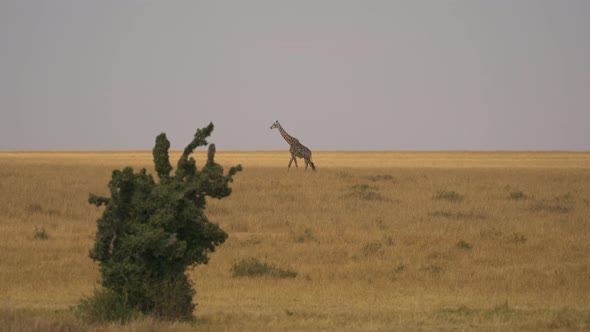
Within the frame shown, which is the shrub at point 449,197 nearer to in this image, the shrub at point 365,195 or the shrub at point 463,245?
the shrub at point 365,195

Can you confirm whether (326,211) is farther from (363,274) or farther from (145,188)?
(145,188)

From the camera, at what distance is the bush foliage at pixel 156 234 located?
11.6 meters

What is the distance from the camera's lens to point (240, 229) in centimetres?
2302

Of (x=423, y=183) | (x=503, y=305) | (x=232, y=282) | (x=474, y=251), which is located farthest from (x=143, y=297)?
(x=423, y=183)

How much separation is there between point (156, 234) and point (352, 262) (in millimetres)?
7191

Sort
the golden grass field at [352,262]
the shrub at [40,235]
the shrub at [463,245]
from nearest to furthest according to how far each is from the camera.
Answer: the golden grass field at [352,262] < the shrub at [463,245] < the shrub at [40,235]

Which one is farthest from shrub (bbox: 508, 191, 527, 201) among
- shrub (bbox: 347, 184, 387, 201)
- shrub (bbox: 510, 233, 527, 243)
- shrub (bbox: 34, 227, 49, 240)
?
shrub (bbox: 34, 227, 49, 240)

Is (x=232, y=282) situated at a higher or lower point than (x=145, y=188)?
lower

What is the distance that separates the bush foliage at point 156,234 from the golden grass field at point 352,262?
61 cm

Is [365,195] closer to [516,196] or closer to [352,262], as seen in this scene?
[516,196]

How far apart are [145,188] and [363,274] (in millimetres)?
5946

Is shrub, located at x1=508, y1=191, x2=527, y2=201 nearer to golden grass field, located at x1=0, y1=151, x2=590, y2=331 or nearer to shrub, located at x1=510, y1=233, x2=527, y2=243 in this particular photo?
golden grass field, located at x1=0, y1=151, x2=590, y2=331

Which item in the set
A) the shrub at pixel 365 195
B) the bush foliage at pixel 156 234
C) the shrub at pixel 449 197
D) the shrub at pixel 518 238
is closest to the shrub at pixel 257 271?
the bush foliage at pixel 156 234

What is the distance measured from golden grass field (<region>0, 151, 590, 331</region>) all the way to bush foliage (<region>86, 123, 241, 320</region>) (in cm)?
61
